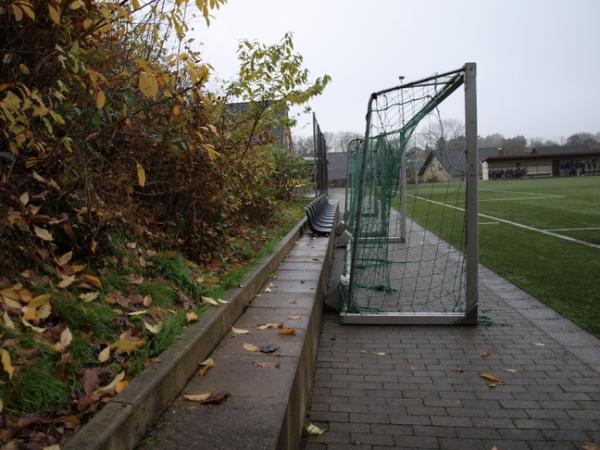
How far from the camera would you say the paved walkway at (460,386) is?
2975 millimetres

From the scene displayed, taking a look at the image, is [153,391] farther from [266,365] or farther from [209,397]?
[266,365]

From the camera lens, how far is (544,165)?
76.9m

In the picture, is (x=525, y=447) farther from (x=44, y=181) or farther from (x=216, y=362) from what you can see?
(x=44, y=181)

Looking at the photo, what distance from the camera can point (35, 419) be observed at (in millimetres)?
1839

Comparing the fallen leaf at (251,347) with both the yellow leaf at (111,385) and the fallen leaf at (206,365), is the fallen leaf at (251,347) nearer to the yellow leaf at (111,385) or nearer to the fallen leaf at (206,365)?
the fallen leaf at (206,365)

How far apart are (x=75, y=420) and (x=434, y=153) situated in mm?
4913

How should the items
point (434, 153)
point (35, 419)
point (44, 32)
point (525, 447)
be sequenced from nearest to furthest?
point (35, 419) → point (44, 32) → point (525, 447) → point (434, 153)

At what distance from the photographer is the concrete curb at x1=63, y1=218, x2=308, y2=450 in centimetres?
174

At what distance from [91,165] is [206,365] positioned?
1.65 metres

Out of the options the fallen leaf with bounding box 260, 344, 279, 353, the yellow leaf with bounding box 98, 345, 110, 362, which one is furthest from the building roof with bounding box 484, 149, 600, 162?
the yellow leaf with bounding box 98, 345, 110, 362

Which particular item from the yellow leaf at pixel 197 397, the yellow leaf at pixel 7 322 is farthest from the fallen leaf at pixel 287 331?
the yellow leaf at pixel 7 322

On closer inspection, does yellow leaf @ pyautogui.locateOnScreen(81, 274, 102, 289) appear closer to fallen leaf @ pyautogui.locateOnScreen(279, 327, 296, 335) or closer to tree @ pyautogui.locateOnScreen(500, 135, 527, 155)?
fallen leaf @ pyautogui.locateOnScreen(279, 327, 296, 335)

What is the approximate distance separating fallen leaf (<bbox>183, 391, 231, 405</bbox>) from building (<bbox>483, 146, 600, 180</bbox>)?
77.6m

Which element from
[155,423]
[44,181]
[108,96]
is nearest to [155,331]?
[155,423]
